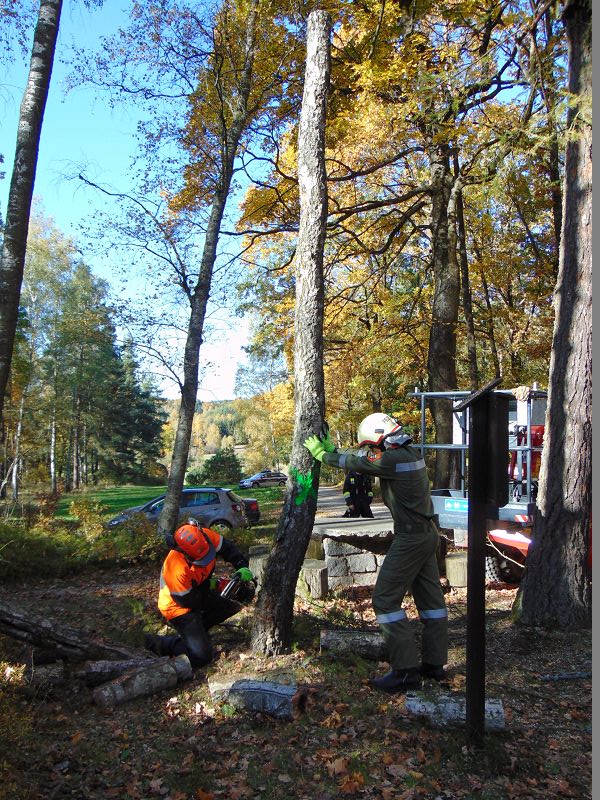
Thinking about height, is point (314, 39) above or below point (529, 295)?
below

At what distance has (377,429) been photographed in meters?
4.94

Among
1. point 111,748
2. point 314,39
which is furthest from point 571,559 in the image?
point 314,39

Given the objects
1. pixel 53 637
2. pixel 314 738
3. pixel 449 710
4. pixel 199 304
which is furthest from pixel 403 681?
pixel 199 304

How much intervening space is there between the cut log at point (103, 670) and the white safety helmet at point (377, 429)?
2.77m

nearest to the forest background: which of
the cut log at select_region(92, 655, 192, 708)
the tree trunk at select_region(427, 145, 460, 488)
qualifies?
the tree trunk at select_region(427, 145, 460, 488)

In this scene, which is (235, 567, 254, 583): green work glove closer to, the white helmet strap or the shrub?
the white helmet strap

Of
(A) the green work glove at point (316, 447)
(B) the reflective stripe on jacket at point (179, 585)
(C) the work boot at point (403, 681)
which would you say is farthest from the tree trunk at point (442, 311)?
(C) the work boot at point (403, 681)

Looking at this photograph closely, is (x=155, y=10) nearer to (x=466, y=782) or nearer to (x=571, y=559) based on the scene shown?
(x=571, y=559)

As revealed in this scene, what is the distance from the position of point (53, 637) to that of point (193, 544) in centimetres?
150

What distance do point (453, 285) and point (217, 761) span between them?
1057cm

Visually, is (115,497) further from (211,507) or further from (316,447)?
(316,447)

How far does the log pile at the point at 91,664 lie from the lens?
491 cm

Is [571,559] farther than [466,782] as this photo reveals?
Yes

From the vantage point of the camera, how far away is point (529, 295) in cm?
1814
